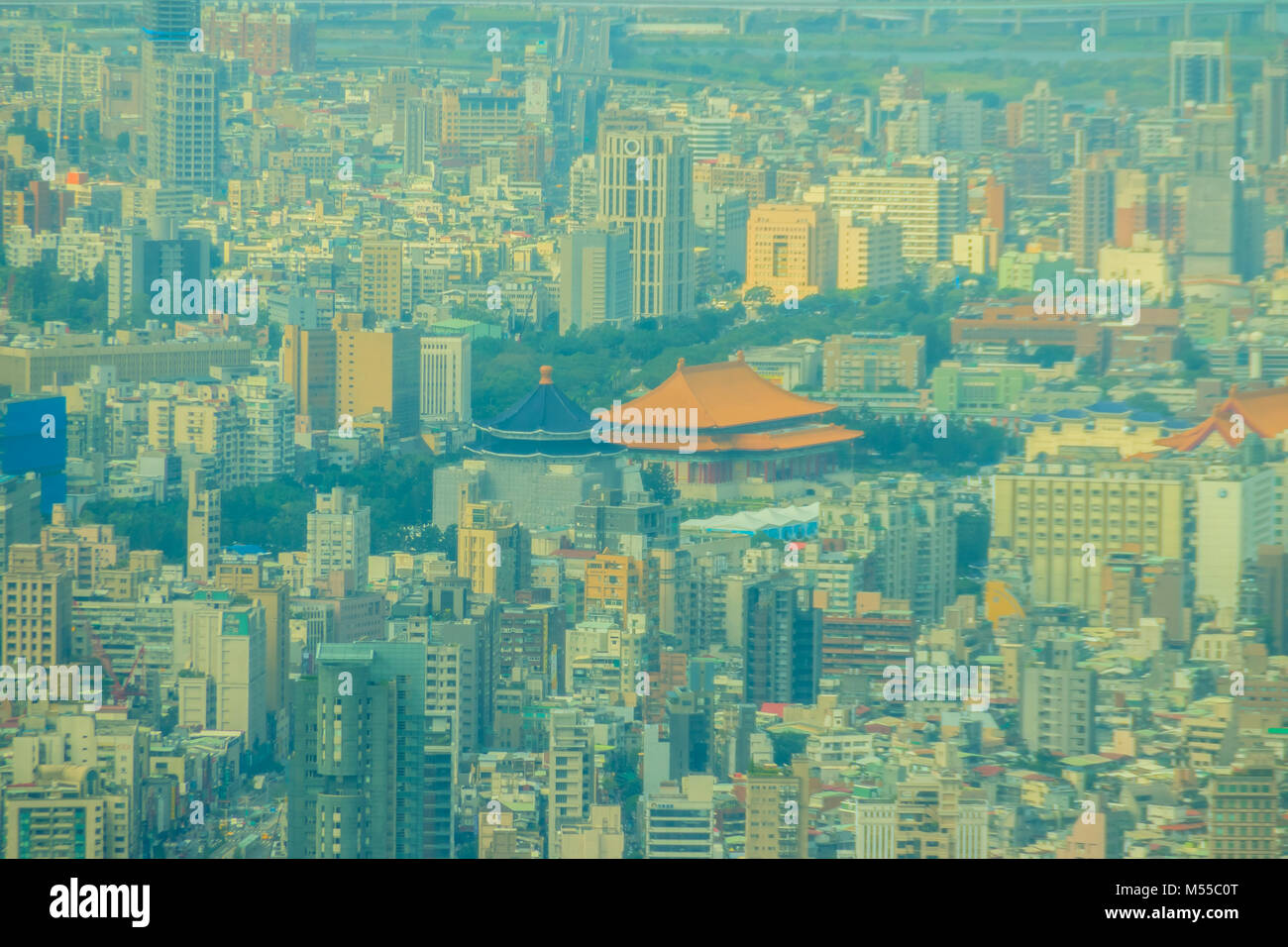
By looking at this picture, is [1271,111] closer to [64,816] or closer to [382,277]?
[382,277]

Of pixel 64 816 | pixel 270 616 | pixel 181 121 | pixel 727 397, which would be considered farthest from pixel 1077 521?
pixel 181 121

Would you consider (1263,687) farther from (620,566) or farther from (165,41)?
(165,41)

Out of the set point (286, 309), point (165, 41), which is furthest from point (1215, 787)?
point (165, 41)

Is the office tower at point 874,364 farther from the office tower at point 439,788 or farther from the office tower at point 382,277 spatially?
the office tower at point 439,788

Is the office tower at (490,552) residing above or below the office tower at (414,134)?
below

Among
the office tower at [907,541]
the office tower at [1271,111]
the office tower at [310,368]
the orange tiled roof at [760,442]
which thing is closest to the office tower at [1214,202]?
the office tower at [1271,111]
